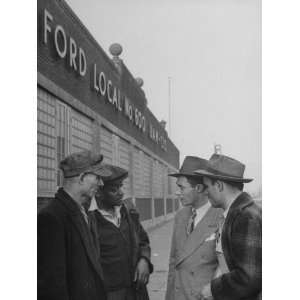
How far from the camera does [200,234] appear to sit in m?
3.78

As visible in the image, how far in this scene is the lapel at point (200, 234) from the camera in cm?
374

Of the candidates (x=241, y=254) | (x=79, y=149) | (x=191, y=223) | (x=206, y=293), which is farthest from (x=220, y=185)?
(x=79, y=149)

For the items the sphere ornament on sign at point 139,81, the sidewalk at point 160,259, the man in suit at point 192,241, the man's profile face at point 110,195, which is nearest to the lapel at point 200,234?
the man in suit at point 192,241

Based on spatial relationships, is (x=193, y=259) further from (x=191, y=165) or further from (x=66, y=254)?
(x=66, y=254)

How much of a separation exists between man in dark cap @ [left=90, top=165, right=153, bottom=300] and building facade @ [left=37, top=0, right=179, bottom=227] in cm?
29

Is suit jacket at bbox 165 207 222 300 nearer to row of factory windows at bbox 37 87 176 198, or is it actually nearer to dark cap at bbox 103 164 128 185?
row of factory windows at bbox 37 87 176 198

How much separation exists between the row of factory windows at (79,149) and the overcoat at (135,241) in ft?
1.21

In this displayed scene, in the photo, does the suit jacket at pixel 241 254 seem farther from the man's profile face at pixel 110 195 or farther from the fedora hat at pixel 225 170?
the man's profile face at pixel 110 195

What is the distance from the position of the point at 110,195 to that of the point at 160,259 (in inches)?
37.1

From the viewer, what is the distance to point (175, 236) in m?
4.04

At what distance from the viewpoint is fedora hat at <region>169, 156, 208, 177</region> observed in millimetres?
4195

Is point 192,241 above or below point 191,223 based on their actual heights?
below
